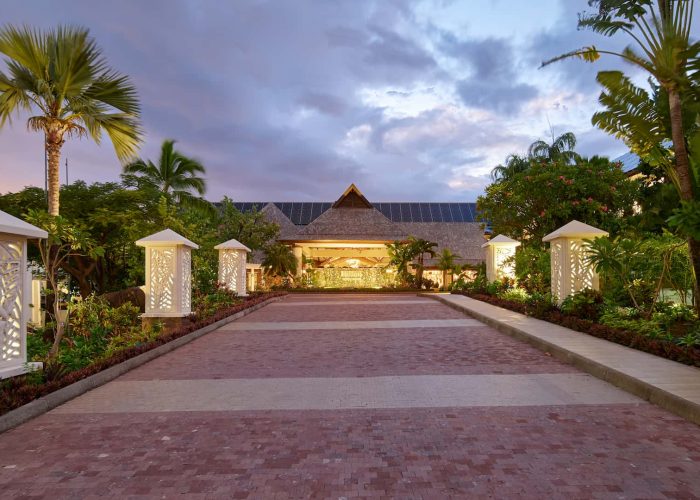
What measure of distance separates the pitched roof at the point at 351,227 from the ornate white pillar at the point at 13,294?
87.0ft

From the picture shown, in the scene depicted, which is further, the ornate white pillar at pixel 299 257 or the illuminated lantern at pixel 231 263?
the ornate white pillar at pixel 299 257

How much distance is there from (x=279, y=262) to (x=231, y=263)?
1058cm

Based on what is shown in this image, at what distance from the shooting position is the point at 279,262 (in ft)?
93.2

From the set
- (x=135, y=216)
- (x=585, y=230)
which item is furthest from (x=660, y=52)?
(x=135, y=216)

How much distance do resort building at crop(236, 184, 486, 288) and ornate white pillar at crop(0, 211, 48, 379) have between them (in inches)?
758

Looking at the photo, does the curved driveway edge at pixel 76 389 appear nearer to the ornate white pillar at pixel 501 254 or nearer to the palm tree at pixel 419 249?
the ornate white pillar at pixel 501 254

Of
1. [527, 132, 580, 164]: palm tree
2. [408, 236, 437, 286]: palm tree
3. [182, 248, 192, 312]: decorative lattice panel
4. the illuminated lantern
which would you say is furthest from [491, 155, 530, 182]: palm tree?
[182, 248, 192, 312]: decorative lattice panel

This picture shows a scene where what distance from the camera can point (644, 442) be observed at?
377cm

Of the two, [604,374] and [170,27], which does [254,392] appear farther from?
[170,27]

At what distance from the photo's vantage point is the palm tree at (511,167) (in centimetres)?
2778

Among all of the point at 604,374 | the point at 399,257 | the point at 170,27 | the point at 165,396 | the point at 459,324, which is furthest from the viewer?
the point at 399,257

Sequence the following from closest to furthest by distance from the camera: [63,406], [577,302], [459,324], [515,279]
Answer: [63,406] < [577,302] < [459,324] < [515,279]

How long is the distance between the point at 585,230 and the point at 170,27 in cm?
983

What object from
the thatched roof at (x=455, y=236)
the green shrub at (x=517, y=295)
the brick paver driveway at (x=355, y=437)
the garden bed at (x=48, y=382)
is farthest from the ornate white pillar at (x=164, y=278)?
the thatched roof at (x=455, y=236)
